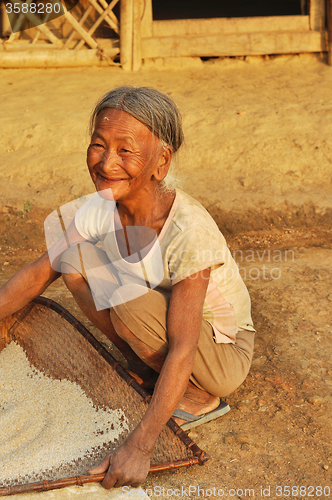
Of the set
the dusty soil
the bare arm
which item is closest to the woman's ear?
the bare arm

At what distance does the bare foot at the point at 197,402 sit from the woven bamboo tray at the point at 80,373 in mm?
187

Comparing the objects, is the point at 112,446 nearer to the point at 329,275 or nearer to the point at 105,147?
the point at 105,147

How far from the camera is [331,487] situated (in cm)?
165

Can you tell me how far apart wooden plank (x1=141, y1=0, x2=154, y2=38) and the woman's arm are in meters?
4.06

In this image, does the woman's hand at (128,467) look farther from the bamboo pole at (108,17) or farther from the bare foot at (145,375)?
the bamboo pole at (108,17)

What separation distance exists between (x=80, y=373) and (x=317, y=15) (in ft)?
15.0

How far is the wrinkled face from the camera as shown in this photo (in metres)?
1.64

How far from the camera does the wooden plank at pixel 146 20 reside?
4984 mm

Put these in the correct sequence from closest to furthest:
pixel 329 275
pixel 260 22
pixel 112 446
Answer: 1. pixel 112 446
2. pixel 329 275
3. pixel 260 22

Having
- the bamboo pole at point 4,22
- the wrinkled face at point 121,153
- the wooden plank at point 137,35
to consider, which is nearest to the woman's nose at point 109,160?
the wrinkled face at point 121,153

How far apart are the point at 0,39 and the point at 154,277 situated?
4.32 metres

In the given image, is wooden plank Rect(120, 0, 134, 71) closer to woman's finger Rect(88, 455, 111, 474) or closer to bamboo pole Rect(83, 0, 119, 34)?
bamboo pole Rect(83, 0, 119, 34)

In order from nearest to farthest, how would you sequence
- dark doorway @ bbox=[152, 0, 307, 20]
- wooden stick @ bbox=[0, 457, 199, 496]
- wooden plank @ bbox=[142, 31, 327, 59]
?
1. wooden stick @ bbox=[0, 457, 199, 496]
2. wooden plank @ bbox=[142, 31, 327, 59]
3. dark doorway @ bbox=[152, 0, 307, 20]

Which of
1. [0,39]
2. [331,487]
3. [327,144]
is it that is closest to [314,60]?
[327,144]
